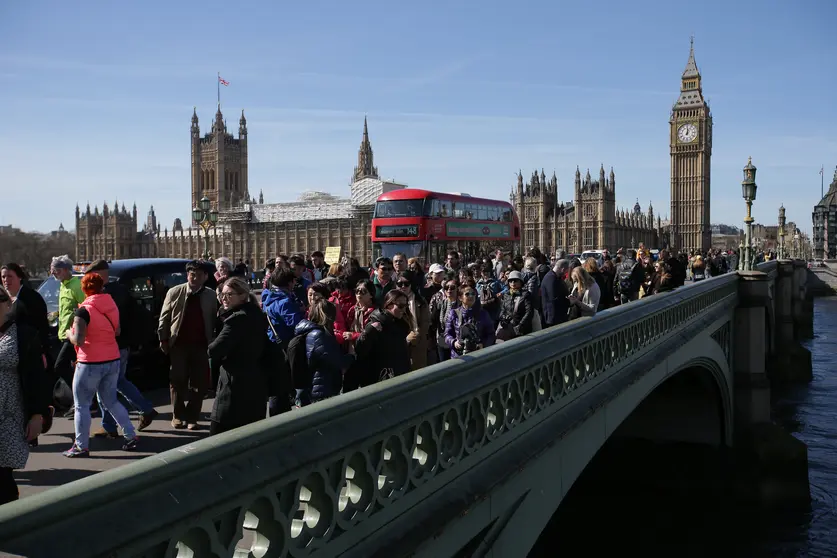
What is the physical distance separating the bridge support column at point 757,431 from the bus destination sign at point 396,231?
11378 mm

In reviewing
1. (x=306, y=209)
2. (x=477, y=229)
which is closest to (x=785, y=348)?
(x=477, y=229)

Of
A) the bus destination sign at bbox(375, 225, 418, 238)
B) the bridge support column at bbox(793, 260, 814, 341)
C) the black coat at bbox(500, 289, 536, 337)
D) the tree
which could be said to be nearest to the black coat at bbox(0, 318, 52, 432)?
the black coat at bbox(500, 289, 536, 337)

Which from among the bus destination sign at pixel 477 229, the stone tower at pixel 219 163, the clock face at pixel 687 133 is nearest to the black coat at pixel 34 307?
the bus destination sign at pixel 477 229

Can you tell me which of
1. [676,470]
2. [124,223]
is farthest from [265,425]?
[124,223]

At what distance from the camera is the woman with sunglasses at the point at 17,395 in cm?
423

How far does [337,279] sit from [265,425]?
5.64 metres

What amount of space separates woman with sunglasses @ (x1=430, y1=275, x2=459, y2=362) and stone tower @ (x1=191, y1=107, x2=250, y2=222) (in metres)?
117

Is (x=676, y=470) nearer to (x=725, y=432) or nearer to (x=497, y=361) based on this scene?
(x=725, y=432)

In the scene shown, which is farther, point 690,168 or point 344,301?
point 690,168

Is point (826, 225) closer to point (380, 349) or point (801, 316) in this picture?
point (801, 316)

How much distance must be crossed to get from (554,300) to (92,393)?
4.52 metres

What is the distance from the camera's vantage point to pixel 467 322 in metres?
7.30

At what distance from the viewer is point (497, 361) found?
449 centimetres

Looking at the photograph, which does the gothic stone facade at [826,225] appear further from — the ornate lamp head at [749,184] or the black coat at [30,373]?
the black coat at [30,373]
